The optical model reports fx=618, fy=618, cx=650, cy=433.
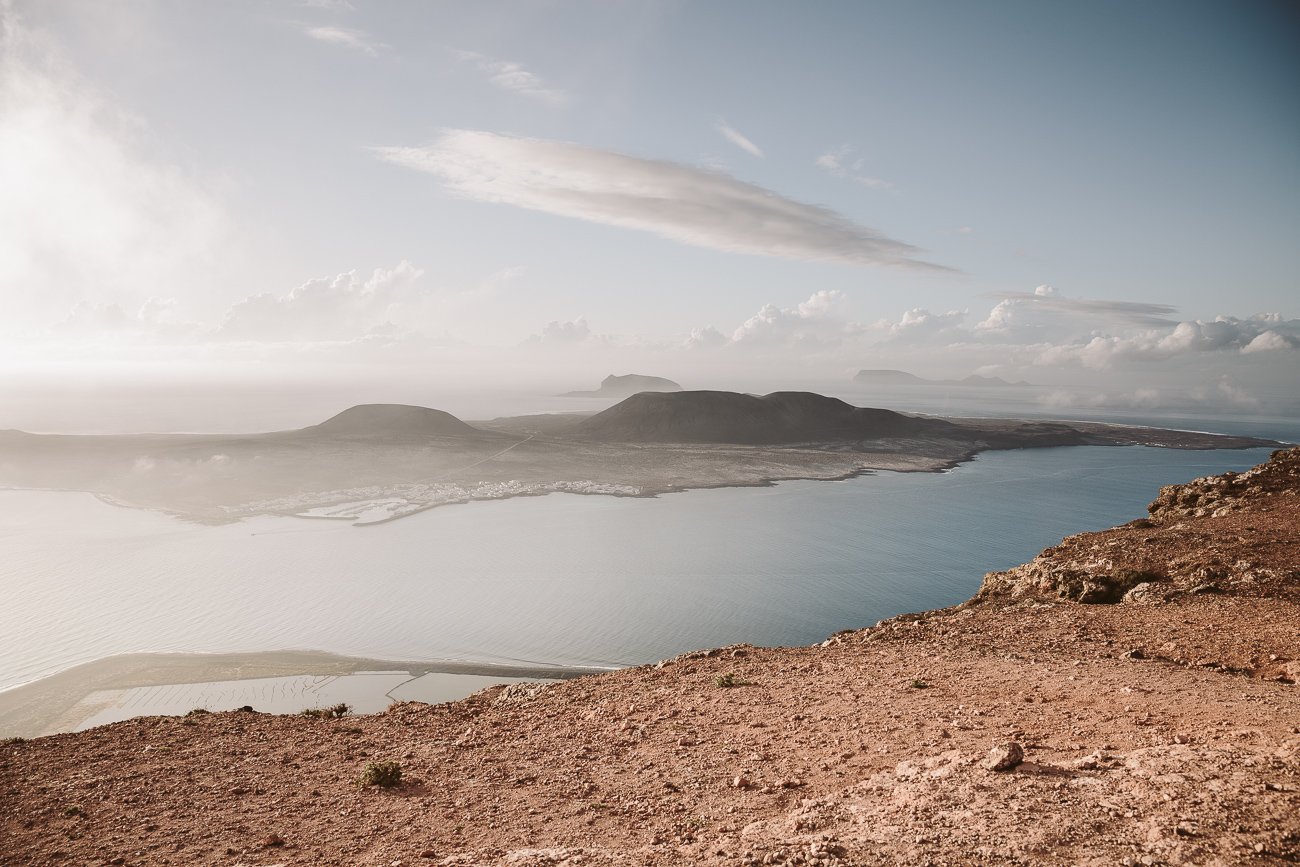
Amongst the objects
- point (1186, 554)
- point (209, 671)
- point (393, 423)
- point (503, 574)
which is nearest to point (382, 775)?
point (1186, 554)

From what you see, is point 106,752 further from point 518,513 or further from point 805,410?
point 805,410

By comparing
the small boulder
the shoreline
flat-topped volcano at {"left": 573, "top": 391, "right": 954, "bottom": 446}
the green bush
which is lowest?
the shoreline

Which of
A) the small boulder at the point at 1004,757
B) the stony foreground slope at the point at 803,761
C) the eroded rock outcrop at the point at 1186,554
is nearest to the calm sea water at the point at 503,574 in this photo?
the eroded rock outcrop at the point at 1186,554

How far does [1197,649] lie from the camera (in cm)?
973

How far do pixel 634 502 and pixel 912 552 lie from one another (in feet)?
83.4

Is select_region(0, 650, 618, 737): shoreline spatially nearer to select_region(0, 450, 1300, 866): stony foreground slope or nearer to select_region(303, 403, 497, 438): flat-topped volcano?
select_region(0, 450, 1300, 866): stony foreground slope

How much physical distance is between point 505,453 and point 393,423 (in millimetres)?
18415

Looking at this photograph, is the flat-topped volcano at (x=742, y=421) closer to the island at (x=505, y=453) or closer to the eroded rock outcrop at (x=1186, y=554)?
the island at (x=505, y=453)

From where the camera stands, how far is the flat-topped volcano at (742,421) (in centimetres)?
10338

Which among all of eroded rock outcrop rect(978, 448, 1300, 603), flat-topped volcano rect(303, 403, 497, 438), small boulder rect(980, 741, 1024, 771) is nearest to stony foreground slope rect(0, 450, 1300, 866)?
small boulder rect(980, 741, 1024, 771)

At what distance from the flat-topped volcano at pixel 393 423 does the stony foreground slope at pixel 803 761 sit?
248 ft

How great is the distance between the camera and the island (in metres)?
54.0

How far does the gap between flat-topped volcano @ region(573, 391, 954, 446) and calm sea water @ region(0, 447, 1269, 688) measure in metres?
44.8

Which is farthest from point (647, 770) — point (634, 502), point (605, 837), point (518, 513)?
point (634, 502)
